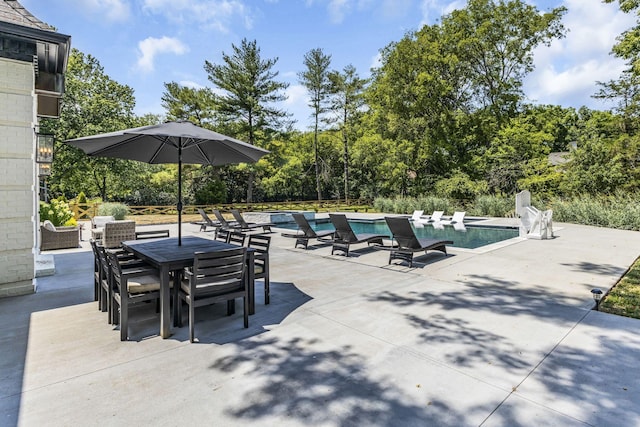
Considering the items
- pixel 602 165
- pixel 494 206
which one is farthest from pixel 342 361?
pixel 602 165

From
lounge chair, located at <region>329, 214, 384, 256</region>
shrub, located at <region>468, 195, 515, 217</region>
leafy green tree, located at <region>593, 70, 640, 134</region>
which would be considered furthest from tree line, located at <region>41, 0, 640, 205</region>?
lounge chair, located at <region>329, 214, 384, 256</region>

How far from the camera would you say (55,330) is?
3.63 metres

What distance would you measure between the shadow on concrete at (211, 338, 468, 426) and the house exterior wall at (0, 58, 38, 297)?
4252 millimetres

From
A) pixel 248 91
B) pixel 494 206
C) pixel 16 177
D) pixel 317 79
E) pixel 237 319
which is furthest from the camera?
pixel 317 79

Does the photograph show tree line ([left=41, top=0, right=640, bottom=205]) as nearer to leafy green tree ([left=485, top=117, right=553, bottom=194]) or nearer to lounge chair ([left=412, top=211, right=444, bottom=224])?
leafy green tree ([left=485, top=117, right=553, bottom=194])

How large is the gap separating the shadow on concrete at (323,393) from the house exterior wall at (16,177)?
167 inches

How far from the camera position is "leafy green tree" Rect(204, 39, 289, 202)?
24734 millimetres

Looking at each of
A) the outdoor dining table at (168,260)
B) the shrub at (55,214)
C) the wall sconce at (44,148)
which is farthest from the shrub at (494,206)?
the shrub at (55,214)

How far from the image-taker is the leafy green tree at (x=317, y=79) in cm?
2845

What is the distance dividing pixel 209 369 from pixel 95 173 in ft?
89.4

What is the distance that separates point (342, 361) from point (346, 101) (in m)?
29.4

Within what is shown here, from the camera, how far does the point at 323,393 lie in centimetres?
246

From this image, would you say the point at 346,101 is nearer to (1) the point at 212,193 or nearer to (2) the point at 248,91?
(2) the point at 248,91

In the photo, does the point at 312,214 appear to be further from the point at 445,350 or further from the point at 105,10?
the point at 445,350
